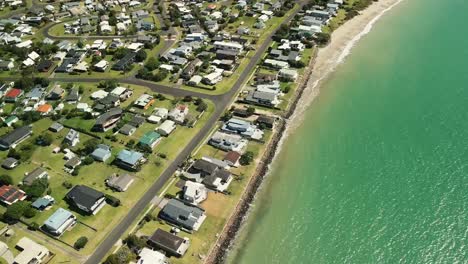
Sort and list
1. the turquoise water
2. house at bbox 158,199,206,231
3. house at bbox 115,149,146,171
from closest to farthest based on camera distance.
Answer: the turquoise water < house at bbox 158,199,206,231 < house at bbox 115,149,146,171

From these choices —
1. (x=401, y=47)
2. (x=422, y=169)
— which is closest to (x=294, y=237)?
(x=422, y=169)

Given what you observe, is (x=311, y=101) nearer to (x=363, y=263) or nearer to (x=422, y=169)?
(x=422, y=169)

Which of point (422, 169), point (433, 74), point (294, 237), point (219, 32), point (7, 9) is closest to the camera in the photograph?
point (294, 237)

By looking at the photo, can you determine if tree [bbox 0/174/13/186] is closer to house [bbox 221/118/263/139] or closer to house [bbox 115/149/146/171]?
house [bbox 115/149/146/171]

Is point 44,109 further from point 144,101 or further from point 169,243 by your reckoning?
point 169,243

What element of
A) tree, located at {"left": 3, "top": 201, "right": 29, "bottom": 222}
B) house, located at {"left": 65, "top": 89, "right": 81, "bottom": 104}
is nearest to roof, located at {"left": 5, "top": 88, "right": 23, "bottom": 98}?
house, located at {"left": 65, "top": 89, "right": 81, "bottom": 104}
